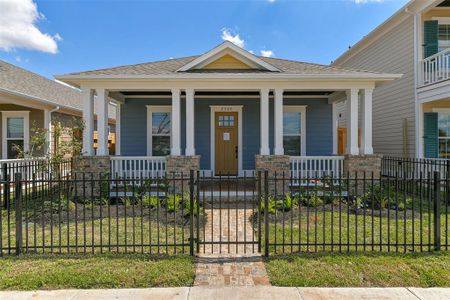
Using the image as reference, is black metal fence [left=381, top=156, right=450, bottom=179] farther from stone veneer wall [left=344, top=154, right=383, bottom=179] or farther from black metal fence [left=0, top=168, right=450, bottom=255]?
black metal fence [left=0, top=168, right=450, bottom=255]

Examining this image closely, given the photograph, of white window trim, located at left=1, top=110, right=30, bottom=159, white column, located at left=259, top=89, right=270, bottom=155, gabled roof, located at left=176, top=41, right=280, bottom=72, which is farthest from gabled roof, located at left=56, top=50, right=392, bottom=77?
white window trim, located at left=1, top=110, right=30, bottom=159

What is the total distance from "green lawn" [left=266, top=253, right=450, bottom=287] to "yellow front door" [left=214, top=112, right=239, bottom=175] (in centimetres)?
707

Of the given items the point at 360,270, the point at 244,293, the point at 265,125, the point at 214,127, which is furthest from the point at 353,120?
the point at 244,293

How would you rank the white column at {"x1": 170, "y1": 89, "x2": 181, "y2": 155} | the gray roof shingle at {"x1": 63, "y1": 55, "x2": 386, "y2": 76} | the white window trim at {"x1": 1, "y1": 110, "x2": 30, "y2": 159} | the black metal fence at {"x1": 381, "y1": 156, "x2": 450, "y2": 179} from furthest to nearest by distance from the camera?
the white window trim at {"x1": 1, "y1": 110, "x2": 30, "y2": 159} → the white column at {"x1": 170, "y1": 89, "x2": 181, "y2": 155} → the gray roof shingle at {"x1": 63, "y1": 55, "x2": 386, "y2": 76} → the black metal fence at {"x1": 381, "y1": 156, "x2": 450, "y2": 179}

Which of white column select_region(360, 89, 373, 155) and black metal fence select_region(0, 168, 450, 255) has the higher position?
white column select_region(360, 89, 373, 155)

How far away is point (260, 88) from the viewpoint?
879cm

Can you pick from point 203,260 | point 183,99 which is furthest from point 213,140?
point 203,260

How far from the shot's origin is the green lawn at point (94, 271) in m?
3.68

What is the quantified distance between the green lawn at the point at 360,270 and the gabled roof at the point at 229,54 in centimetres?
626

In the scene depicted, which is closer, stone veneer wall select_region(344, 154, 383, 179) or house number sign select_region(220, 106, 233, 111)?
stone veneer wall select_region(344, 154, 383, 179)

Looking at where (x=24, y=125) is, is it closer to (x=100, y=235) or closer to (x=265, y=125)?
(x=100, y=235)

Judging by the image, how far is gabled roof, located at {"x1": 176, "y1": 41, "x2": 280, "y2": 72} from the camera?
9.19m

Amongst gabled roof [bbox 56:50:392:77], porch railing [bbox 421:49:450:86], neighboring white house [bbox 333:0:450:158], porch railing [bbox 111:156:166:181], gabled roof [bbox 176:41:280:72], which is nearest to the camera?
gabled roof [bbox 56:50:392:77]

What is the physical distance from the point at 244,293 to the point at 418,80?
10915 millimetres
